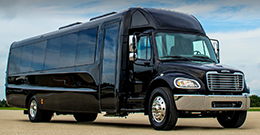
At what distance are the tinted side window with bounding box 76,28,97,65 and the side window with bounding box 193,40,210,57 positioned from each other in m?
3.35

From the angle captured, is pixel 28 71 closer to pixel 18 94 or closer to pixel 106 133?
→ pixel 18 94

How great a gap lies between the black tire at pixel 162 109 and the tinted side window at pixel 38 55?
24.0ft

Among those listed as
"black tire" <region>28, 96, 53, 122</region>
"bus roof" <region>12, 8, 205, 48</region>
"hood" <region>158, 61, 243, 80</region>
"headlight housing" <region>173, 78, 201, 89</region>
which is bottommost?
"black tire" <region>28, 96, 53, 122</region>

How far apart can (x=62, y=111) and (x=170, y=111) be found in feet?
19.7

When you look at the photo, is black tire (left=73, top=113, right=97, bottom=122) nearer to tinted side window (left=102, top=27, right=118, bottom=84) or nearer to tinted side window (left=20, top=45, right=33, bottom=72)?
tinted side window (left=20, top=45, right=33, bottom=72)

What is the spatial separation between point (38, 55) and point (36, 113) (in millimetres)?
2446

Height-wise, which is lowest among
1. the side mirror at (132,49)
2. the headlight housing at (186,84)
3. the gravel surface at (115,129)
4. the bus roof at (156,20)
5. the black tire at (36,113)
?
the gravel surface at (115,129)

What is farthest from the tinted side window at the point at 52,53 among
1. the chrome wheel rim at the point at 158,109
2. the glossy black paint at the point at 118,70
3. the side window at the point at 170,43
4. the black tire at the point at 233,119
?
the black tire at the point at 233,119

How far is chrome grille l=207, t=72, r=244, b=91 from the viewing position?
10.3 m

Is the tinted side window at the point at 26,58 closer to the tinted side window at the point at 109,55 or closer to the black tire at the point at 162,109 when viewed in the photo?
the tinted side window at the point at 109,55

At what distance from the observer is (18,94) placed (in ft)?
58.6

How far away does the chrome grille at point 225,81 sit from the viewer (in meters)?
10.3

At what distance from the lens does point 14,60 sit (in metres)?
19.1

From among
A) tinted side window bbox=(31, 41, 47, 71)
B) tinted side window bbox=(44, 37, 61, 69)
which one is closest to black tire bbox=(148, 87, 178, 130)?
tinted side window bbox=(44, 37, 61, 69)
